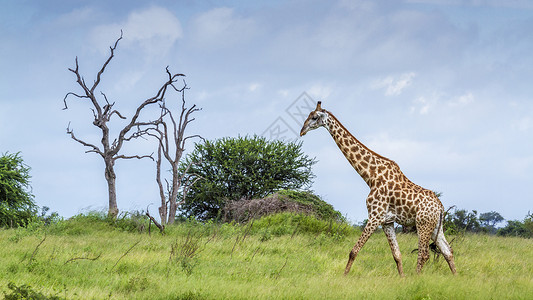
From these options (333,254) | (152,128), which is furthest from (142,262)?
(152,128)

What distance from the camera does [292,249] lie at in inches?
567

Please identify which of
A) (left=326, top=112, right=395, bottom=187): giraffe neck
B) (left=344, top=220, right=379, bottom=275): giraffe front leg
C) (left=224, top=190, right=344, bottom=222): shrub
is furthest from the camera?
(left=224, top=190, right=344, bottom=222): shrub

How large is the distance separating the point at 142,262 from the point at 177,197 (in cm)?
1973

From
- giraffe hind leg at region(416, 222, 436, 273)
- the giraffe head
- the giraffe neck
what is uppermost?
the giraffe head

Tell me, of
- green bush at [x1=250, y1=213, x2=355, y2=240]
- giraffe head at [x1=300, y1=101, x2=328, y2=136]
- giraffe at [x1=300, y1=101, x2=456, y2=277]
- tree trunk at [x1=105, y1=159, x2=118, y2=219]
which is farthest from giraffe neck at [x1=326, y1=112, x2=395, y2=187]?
tree trunk at [x1=105, y1=159, x2=118, y2=219]

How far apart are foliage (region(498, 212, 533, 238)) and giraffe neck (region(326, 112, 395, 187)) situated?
22.8m

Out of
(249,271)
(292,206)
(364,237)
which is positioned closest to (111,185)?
(292,206)

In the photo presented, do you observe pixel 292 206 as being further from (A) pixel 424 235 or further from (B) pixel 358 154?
(A) pixel 424 235

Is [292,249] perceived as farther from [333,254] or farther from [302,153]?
[302,153]

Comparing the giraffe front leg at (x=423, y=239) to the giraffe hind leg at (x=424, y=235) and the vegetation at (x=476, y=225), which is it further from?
the vegetation at (x=476, y=225)

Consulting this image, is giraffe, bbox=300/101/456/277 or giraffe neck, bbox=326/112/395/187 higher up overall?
giraffe neck, bbox=326/112/395/187

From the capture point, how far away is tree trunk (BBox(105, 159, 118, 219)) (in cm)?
2419

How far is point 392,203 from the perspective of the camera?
11102 mm

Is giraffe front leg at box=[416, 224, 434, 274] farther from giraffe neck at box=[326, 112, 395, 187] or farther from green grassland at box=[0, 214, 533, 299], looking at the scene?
giraffe neck at box=[326, 112, 395, 187]
